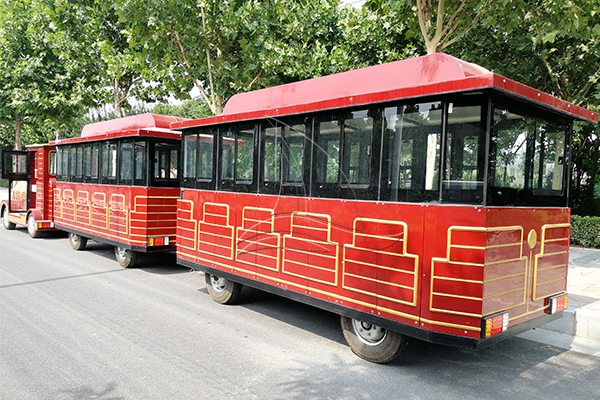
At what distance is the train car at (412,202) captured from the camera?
12.3ft

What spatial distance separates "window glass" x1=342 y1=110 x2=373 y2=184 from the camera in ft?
14.6

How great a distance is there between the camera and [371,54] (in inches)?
495

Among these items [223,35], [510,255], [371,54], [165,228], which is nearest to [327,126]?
[510,255]

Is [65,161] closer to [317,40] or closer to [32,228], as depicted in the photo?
[32,228]

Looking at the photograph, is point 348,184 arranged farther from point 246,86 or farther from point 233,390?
point 246,86

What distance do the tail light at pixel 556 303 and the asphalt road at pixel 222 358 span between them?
0.56 metres

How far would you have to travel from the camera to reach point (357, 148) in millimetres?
4559

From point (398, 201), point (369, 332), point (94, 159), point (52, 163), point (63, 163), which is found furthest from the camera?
point (52, 163)

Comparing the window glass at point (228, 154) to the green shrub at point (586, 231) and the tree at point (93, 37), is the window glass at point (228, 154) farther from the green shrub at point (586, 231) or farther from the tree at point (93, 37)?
the green shrub at point (586, 231)

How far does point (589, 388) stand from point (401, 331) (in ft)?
5.73

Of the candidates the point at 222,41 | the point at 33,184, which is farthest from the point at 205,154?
the point at 33,184

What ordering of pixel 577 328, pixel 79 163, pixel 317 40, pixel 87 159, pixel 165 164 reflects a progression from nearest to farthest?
pixel 577 328
pixel 165 164
pixel 87 159
pixel 79 163
pixel 317 40

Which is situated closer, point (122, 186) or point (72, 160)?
point (122, 186)

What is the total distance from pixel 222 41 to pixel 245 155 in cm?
674
